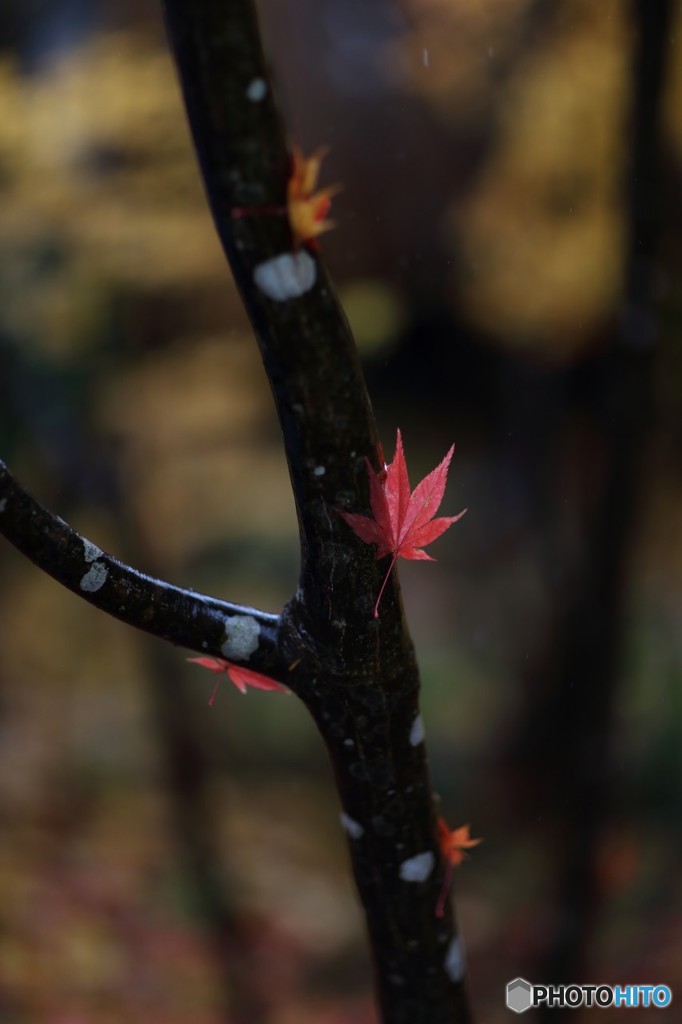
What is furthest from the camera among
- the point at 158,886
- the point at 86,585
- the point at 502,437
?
the point at 502,437

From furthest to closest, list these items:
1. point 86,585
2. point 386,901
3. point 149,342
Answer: point 149,342
point 386,901
point 86,585

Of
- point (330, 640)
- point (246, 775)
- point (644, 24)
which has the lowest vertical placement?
point (330, 640)

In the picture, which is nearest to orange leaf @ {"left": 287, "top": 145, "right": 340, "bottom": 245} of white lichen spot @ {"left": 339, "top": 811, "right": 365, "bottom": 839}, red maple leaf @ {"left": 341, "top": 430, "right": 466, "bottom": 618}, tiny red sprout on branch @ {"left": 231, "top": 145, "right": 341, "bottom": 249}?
tiny red sprout on branch @ {"left": 231, "top": 145, "right": 341, "bottom": 249}

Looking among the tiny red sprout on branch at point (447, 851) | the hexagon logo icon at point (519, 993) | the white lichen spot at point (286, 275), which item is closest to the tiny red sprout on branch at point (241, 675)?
the tiny red sprout on branch at point (447, 851)

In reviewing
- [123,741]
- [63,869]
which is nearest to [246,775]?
[123,741]

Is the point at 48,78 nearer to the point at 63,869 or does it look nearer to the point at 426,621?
the point at 63,869
